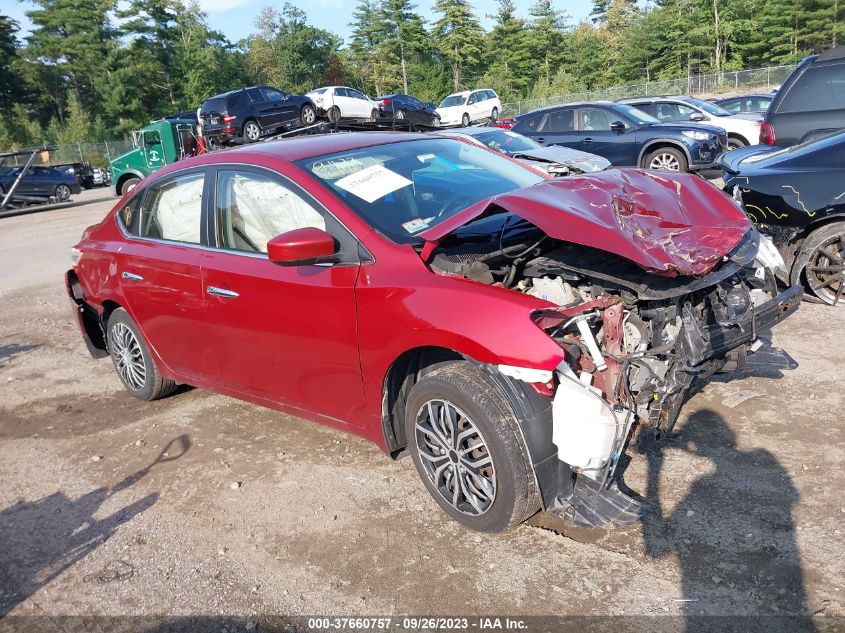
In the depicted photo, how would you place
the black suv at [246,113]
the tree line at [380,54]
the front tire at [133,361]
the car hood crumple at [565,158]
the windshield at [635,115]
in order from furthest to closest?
the tree line at [380,54] → the black suv at [246,113] → the windshield at [635,115] → the car hood crumple at [565,158] → the front tire at [133,361]

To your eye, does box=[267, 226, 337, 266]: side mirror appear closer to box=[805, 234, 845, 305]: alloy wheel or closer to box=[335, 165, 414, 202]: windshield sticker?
box=[335, 165, 414, 202]: windshield sticker

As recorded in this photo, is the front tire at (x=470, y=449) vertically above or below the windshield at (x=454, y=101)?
below

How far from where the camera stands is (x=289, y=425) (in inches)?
188

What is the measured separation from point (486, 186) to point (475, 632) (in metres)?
2.49

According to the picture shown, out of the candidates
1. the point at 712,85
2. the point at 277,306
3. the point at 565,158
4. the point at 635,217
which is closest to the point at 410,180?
the point at 277,306

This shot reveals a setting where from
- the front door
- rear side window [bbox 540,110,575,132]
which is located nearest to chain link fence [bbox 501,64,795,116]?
rear side window [bbox 540,110,575,132]

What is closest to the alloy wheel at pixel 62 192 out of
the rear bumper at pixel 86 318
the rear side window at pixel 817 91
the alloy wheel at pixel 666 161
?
the alloy wheel at pixel 666 161

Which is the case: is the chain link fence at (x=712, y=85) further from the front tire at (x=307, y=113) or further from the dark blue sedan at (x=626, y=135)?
the dark blue sedan at (x=626, y=135)

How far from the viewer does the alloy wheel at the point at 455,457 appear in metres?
3.20

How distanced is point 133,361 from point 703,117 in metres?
14.1

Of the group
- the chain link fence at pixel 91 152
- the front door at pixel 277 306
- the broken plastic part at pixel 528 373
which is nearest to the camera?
the broken plastic part at pixel 528 373

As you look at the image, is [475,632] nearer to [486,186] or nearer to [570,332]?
[570,332]

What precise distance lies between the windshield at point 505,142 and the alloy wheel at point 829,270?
6.79 meters

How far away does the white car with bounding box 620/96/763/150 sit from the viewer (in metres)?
15.7
